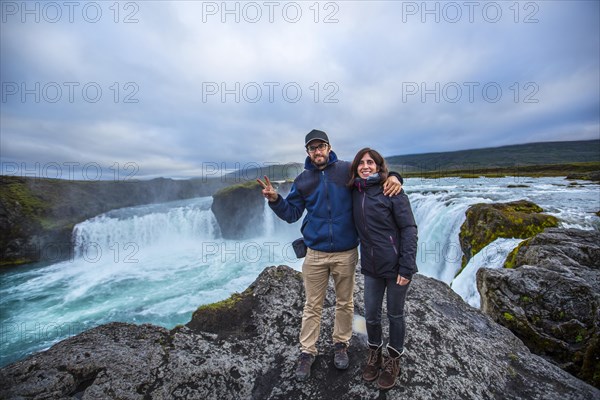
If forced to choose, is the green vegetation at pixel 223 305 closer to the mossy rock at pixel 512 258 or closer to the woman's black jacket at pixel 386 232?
the woman's black jacket at pixel 386 232

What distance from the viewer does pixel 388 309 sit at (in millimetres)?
3438

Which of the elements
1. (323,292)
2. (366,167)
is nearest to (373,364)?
(323,292)

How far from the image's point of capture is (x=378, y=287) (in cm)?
353

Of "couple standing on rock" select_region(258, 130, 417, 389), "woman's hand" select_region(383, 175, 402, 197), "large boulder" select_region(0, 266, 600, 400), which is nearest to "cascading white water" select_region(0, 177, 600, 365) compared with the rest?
"large boulder" select_region(0, 266, 600, 400)

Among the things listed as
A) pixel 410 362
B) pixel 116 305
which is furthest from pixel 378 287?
pixel 116 305

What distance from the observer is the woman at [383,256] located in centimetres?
331

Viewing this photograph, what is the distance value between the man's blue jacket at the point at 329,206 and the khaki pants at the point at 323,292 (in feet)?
0.49

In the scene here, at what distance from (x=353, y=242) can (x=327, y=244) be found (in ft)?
1.25

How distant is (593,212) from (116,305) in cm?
2812

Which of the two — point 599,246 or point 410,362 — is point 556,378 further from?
point 599,246

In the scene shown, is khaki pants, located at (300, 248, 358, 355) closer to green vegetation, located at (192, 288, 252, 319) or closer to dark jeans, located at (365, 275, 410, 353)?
dark jeans, located at (365, 275, 410, 353)

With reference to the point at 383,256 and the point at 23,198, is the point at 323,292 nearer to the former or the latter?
the point at 383,256

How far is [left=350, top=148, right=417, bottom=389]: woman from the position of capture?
331 cm

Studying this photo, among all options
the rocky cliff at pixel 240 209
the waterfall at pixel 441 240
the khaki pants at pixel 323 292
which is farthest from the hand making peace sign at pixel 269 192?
the rocky cliff at pixel 240 209
